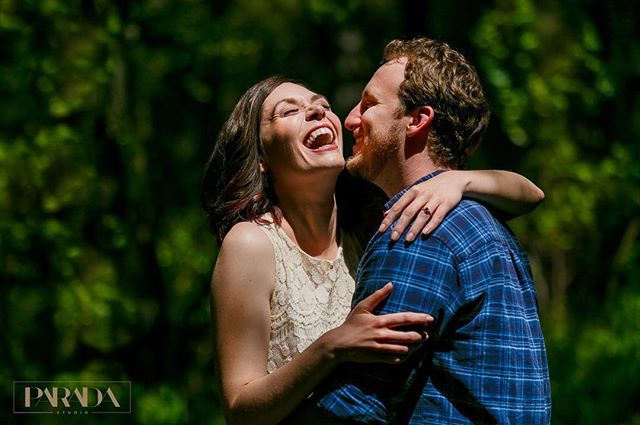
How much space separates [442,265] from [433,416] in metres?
0.38

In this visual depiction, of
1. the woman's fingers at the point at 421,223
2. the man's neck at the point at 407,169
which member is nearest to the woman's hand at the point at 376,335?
the woman's fingers at the point at 421,223

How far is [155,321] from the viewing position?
7.97m

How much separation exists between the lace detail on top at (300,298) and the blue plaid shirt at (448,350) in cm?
53

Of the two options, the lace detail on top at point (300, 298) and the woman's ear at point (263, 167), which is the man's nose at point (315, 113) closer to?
the woman's ear at point (263, 167)

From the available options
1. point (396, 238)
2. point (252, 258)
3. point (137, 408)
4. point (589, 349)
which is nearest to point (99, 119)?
point (137, 408)

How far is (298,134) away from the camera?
3.21m

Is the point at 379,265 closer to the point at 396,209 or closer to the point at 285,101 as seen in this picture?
the point at 396,209

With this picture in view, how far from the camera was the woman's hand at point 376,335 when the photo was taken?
7.59 ft

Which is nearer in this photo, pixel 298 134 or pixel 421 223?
pixel 421 223

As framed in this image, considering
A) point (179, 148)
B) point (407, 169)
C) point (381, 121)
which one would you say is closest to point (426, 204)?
point (407, 169)

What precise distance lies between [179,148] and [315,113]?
16.1 feet

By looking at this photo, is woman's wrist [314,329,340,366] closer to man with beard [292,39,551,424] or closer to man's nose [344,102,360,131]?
man with beard [292,39,551,424]

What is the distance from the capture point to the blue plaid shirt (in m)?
2.36

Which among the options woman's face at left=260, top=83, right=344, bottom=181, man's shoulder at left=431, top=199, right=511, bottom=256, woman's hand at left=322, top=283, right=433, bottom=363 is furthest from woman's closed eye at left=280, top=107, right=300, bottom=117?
woman's hand at left=322, top=283, right=433, bottom=363
